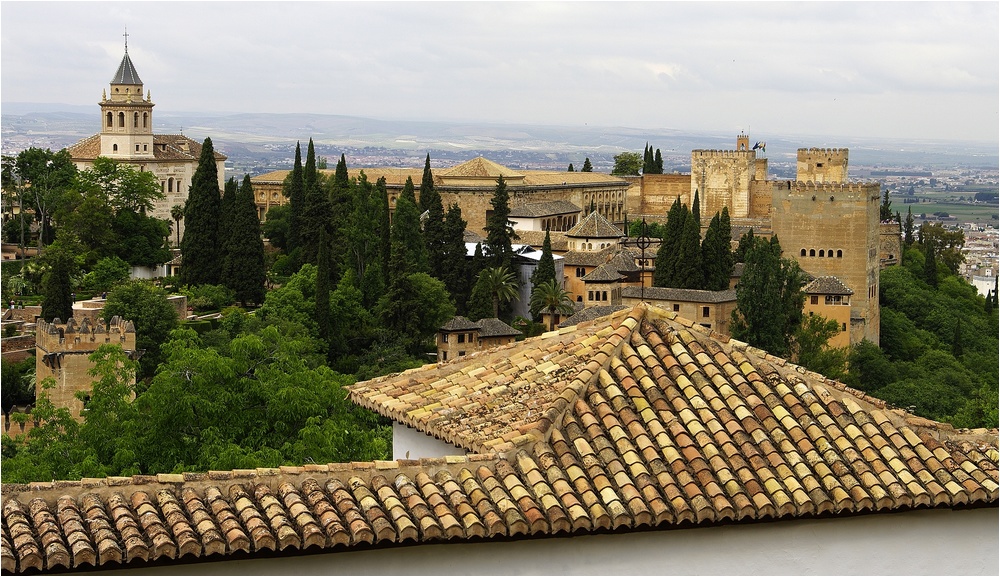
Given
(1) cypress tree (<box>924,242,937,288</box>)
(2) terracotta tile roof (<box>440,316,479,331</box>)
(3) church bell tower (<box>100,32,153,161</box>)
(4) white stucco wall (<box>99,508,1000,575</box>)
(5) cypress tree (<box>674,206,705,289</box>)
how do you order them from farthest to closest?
(1) cypress tree (<box>924,242,937,288</box>) < (3) church bell tower (<box>100,32,153,161</box>) < (5) cypress tree (<box>674,206,705,289</box>) < (2) terracotta tile roof (<box>440,316,479,331</box>) < (4) white stucco wall (<box>99,508,1000,575</box>)

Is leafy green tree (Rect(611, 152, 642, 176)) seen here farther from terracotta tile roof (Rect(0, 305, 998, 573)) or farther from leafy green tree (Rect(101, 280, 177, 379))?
terracotta tile roof (Rect(0, 305, 998, 573))

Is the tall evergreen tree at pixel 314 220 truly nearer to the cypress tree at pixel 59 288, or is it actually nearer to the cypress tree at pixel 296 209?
the cypress tree at pixel 296 209

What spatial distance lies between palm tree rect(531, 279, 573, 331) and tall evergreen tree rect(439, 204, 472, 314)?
2.43 m

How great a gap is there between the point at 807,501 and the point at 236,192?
42803mm

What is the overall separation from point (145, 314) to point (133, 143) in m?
23.7

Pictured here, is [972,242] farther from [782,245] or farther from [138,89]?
[138,89]

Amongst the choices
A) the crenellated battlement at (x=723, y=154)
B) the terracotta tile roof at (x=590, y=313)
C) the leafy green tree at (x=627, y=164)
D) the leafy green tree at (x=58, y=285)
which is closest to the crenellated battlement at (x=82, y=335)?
the leafy green tree at (x=58, y=285)

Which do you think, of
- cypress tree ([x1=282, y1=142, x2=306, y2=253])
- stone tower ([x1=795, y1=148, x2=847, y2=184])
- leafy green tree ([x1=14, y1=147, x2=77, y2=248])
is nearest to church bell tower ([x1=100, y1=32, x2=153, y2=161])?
leafy green tree ([x1=14, y1=147, x2=77, y2=248])

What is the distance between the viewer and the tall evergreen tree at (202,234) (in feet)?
161

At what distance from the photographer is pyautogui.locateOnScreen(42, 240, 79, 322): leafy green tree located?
146 ft

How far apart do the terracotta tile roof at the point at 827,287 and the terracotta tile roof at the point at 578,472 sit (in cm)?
4538

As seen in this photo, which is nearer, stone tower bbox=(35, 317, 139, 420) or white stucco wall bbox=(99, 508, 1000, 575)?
white stucco wall bbox=(99, 508, 1000, 575)

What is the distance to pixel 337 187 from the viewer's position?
183ft

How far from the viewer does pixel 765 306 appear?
47.9 meters
